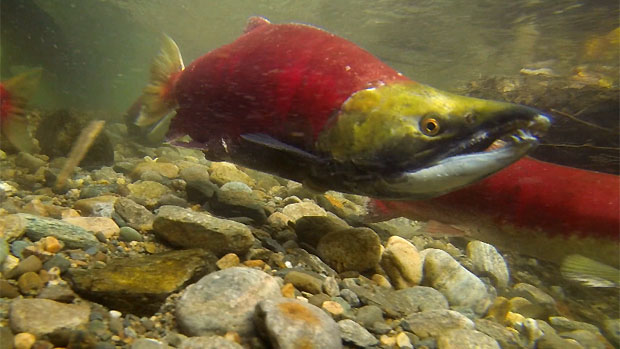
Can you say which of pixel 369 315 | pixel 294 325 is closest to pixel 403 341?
pixel 369 315

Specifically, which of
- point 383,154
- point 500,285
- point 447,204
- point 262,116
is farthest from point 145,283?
point 500,285

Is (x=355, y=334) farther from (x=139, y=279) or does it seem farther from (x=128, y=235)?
(x=128, y=235)

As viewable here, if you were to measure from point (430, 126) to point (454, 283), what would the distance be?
4.80 ft

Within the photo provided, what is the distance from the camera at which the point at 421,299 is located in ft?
7.75

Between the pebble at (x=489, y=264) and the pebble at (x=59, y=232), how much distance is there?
10.6ft

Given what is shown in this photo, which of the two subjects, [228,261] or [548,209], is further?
[548,209]

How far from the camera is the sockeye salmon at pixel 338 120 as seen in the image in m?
1.73

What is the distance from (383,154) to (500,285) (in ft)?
7.74

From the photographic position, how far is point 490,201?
2.52m

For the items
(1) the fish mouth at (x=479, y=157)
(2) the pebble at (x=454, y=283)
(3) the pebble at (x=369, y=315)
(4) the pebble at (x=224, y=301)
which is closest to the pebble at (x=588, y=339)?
(2) the pebble at (x=454, y=283)

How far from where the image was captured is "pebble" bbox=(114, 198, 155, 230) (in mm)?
2414

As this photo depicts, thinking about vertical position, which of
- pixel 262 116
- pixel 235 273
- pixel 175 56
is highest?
pixel 175 56

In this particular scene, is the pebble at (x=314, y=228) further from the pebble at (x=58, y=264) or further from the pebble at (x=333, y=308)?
the pebble at (x=58, y=264)

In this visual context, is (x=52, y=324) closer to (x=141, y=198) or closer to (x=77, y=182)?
(x=141, y=198)
